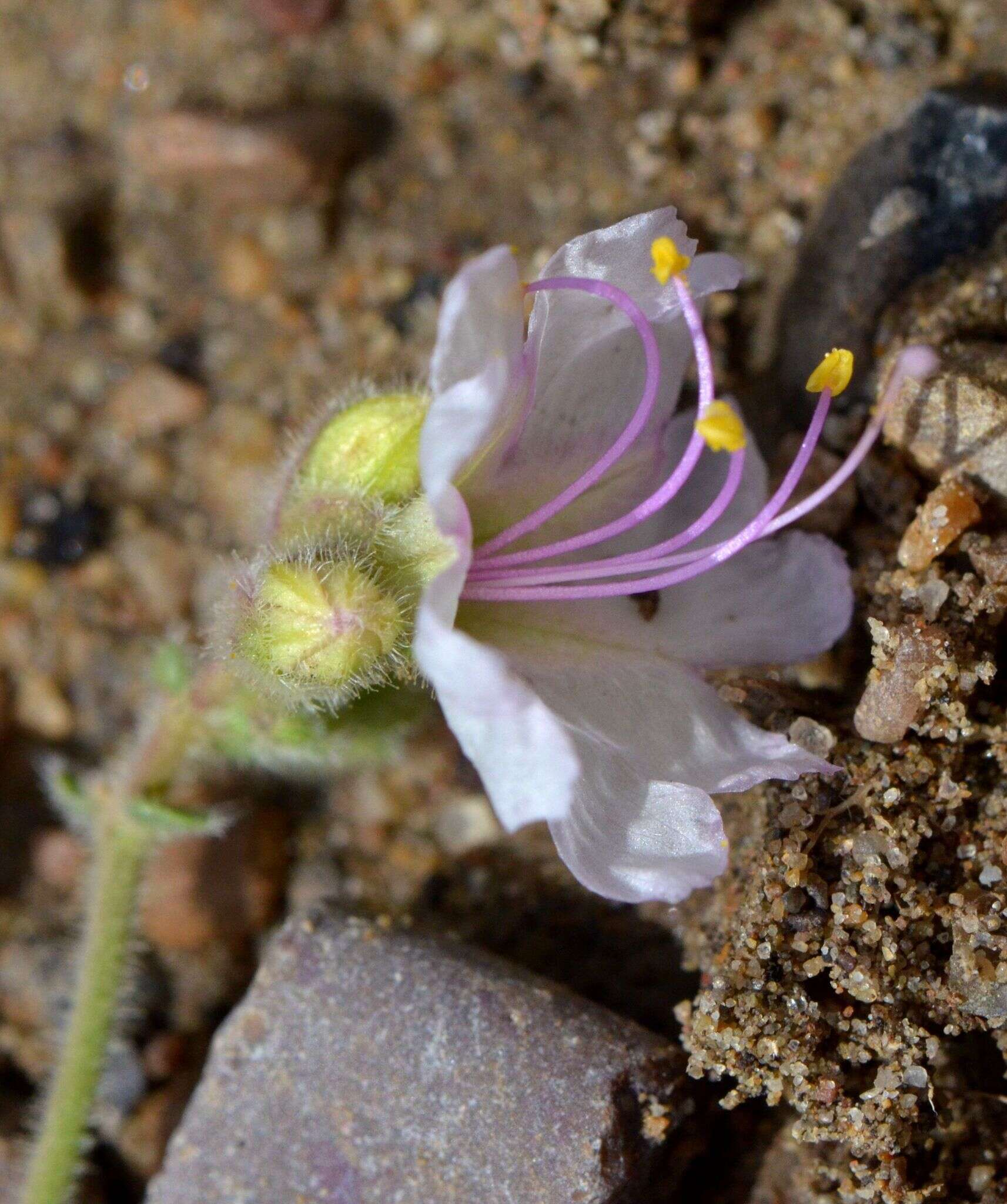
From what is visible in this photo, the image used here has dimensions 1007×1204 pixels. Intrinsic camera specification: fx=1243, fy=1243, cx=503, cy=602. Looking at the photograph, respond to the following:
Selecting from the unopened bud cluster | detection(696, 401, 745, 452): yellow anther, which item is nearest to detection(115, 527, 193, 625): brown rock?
the unopened bud cluster

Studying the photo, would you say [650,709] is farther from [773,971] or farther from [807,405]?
[807,405]

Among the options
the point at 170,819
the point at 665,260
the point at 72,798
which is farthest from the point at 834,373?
the point at 72,798

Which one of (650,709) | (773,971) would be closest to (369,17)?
(650,709)

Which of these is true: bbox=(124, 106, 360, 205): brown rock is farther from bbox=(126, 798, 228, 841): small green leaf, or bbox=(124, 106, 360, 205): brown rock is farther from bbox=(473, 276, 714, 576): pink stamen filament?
bbox=(126, 798, 228, 841): small green leaf

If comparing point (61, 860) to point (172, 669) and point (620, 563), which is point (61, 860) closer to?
point (172, 669)

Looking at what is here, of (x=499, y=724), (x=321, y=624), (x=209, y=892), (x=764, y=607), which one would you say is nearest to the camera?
(x=499, y=724)

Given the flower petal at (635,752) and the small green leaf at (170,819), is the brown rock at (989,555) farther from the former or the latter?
the small green leaf at (170,819)

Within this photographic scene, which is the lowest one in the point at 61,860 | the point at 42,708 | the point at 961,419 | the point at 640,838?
the point at 61,860
